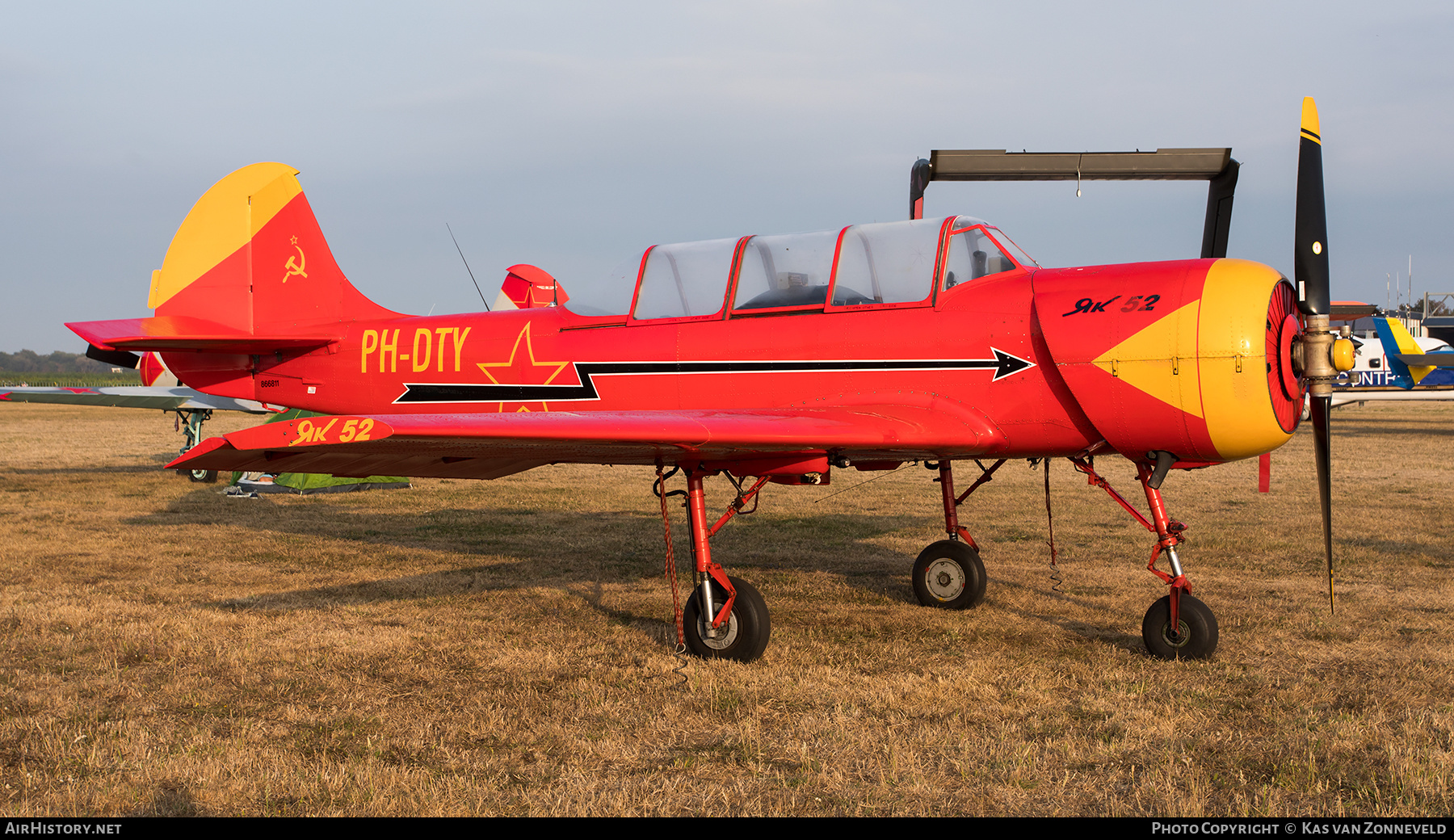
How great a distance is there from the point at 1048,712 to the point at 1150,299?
2270 mm

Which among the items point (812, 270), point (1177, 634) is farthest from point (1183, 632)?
point (812, 270)

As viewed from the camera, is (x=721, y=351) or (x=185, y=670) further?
(x=721, y=351)

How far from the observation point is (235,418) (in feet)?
97.7

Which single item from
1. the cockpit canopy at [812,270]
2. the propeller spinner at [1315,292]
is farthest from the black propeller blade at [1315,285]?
the cockpit canopy at [812,270]

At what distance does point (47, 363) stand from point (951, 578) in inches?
7199

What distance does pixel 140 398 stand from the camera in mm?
15398

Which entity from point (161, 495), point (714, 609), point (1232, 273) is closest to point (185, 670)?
point (714, 609)

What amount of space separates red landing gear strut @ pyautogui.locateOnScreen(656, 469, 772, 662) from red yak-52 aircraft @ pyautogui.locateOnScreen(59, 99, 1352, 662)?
1 cm

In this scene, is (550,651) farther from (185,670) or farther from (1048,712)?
(1048,712)

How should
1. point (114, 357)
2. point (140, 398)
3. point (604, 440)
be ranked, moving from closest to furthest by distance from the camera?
point (604, 440)
point (114, 357)
point (140, 398)

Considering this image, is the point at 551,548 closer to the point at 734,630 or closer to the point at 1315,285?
the point at 734,630

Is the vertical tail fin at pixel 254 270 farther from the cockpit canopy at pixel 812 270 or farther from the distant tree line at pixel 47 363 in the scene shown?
the distant tree line at pixel 47 363

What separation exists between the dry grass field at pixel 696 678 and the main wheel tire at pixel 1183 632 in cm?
10

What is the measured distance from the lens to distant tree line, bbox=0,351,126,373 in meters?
143
